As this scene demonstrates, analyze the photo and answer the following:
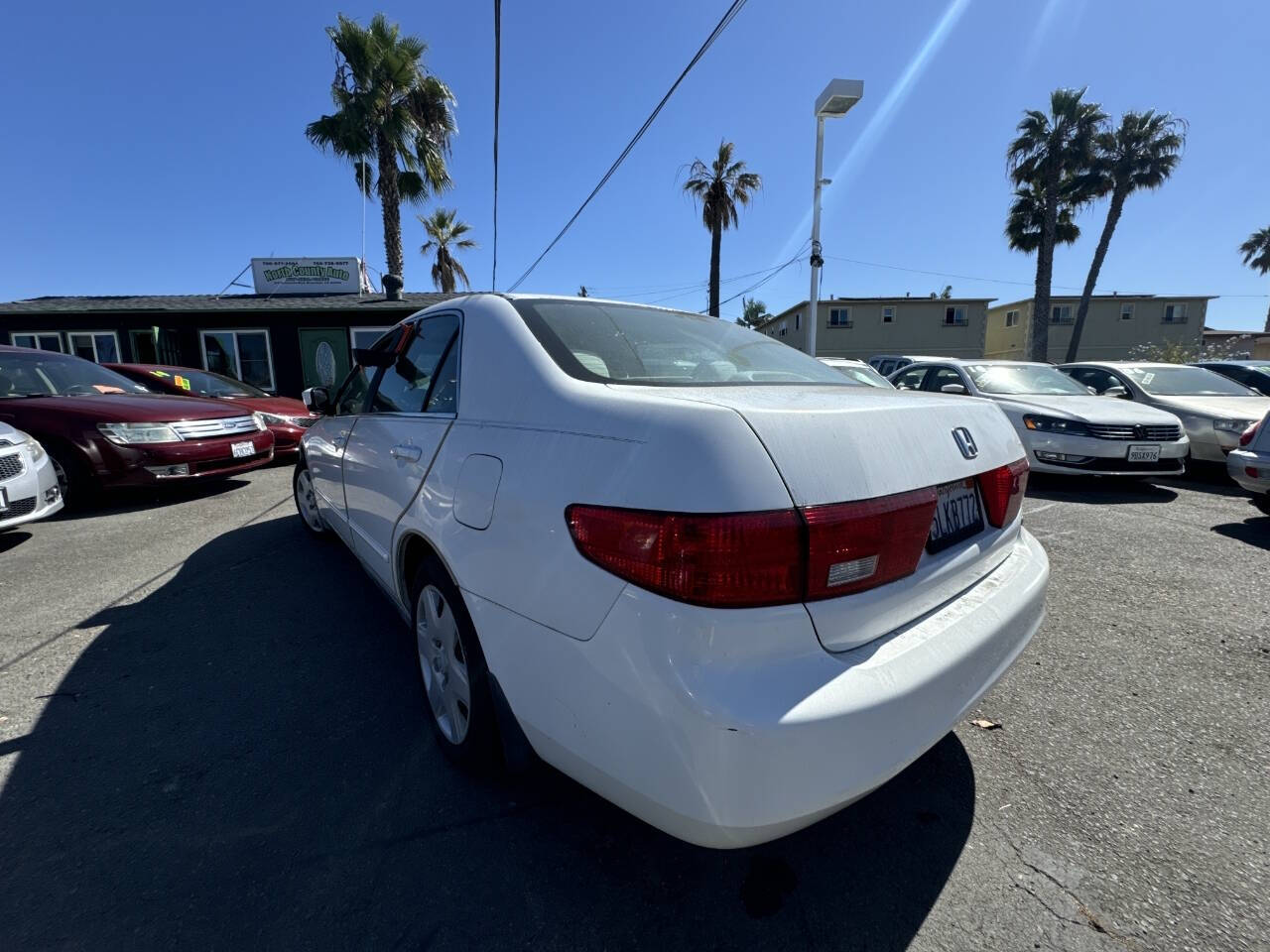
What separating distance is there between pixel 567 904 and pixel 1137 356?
38637 millimetres

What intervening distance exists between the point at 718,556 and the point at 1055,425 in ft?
22.4

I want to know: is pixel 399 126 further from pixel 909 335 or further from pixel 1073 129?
pixel 909 335

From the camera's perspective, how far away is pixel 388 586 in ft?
8.25

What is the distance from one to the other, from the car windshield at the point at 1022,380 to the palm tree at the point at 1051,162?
63.3 feet

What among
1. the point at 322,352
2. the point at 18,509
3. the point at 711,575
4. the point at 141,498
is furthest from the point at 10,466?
the point at 322,352

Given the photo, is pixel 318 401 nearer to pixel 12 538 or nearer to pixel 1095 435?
pixel 12 538

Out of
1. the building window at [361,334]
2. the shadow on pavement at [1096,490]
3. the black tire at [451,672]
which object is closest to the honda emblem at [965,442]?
the black tire at [451,672]

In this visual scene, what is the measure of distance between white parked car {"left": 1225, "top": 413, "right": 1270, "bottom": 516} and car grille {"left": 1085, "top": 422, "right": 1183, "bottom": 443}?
94cm

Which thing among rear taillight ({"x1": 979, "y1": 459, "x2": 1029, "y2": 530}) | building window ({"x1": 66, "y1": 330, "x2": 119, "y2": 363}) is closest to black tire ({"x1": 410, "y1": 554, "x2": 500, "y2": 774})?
rear taillight ({"x1": 979, "y1": 459, "x2": 1029, "y2": 530})

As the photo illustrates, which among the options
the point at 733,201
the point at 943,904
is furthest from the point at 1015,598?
the point at 733,201

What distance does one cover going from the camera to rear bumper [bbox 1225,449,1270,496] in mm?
4792

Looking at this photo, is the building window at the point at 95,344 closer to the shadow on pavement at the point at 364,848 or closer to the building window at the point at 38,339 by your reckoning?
the building window at the point at 38,339

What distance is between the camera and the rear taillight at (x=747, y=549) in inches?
45.5

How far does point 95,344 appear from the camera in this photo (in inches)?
577
